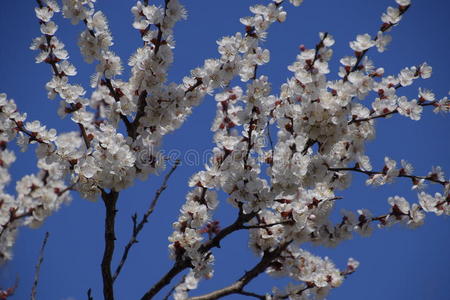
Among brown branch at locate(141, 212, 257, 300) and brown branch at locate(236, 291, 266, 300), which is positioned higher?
brown branch at locate(141, 212, 257, 300)

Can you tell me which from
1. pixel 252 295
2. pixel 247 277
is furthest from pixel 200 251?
pixel 252 295

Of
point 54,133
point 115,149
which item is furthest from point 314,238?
point 54,133

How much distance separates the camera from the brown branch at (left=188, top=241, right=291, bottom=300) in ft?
12.9

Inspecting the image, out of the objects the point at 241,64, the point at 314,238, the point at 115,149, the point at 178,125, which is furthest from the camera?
the point at 178,125

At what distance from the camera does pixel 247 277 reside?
4.05 meters

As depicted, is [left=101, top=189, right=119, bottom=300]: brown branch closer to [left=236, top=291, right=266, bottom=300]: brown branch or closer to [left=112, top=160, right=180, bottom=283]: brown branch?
[left=112, top=160, right=180, bottom=283]: brown branch

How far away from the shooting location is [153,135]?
165 inches

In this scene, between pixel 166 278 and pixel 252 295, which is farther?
pixel 252 295

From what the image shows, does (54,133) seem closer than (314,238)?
Yes

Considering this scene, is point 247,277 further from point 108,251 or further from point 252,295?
point 108,251

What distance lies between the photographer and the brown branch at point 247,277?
3932 mm

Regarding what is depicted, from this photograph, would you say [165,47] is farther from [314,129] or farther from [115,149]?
[314,129]

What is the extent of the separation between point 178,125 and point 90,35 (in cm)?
127

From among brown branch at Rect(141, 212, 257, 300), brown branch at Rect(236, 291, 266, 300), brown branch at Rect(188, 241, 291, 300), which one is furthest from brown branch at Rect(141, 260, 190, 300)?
brown branch at Rect(236, 291, 266, 300)
